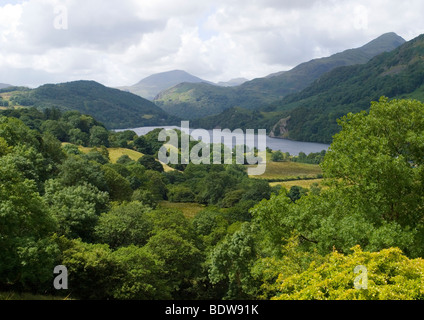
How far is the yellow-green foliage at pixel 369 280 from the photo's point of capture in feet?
36.3

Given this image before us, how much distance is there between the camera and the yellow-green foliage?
11.1 m

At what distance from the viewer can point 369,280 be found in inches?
456

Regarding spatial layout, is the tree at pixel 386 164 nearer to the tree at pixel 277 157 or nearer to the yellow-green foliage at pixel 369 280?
the yellow-green foliage at pixel 369 280

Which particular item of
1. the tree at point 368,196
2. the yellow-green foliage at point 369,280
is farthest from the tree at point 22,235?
the yellow-green foliage at point 369,280

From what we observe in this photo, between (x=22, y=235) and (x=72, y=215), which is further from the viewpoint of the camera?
(x=72, y=215)

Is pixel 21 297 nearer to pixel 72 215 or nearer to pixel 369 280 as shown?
pixel 72 215

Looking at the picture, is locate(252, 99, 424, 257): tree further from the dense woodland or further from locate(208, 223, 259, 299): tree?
locate(208, 223, 259, 299): tree

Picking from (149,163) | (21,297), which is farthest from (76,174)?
(149,163)

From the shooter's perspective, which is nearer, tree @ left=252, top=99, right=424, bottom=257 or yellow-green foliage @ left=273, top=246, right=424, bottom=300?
yellow-green foliage @ left=273, top=246, right=424, bottom=300

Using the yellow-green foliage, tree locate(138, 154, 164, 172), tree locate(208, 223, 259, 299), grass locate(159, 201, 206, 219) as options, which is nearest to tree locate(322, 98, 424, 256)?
the yellow-green foliage

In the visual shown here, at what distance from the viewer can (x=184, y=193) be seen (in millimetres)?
90875

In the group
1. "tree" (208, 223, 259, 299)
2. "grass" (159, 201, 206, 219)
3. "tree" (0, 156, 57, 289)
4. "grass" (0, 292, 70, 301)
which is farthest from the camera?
"grass" (159, 201, 206, 219)
